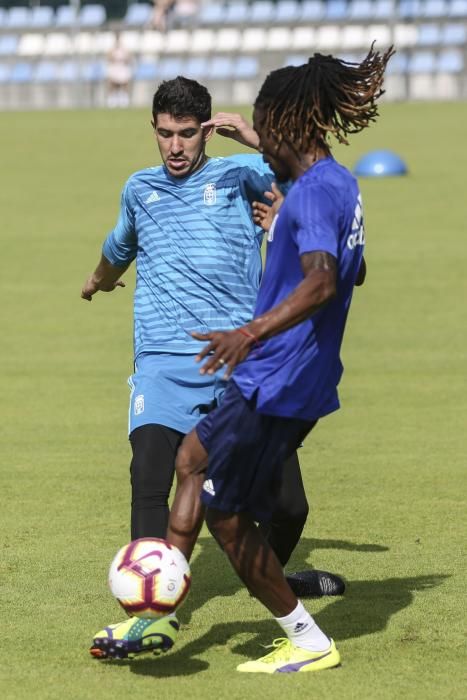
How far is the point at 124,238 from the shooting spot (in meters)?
7.20

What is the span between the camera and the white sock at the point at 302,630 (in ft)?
19.9

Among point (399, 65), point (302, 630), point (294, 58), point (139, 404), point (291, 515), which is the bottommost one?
point (302, 630)

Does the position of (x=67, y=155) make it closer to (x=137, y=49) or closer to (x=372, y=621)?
(x=137, y=49)

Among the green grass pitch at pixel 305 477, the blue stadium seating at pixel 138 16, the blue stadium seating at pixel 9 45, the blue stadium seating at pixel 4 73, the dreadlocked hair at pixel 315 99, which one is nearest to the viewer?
the dreadlocked hair at pixel 315 99

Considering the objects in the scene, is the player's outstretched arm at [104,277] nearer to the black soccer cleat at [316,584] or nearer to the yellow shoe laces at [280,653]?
the black soccer cleat at [316,584]

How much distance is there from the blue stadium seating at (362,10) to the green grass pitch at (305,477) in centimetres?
3171

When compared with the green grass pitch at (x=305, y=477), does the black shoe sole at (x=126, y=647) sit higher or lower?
higher

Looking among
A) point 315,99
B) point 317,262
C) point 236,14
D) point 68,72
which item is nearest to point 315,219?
point 317,262

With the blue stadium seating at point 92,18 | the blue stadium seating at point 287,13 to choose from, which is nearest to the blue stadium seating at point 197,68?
the blue stadium seating at point 287,13

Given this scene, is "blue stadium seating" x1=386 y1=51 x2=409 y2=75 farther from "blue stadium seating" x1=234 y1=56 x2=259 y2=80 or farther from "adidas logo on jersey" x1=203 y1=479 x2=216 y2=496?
"adidas logo on jersey" x1=203 y1=479 x2=216 y2=496

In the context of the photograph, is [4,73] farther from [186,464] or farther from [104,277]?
[186,464]

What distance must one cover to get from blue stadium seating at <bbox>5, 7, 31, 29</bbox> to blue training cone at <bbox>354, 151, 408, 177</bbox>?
32.8m

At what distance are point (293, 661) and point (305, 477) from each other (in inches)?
165

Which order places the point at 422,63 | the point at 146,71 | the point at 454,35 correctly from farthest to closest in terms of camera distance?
the point at 146,71 < the point at 454,35 < the point at 422,63
